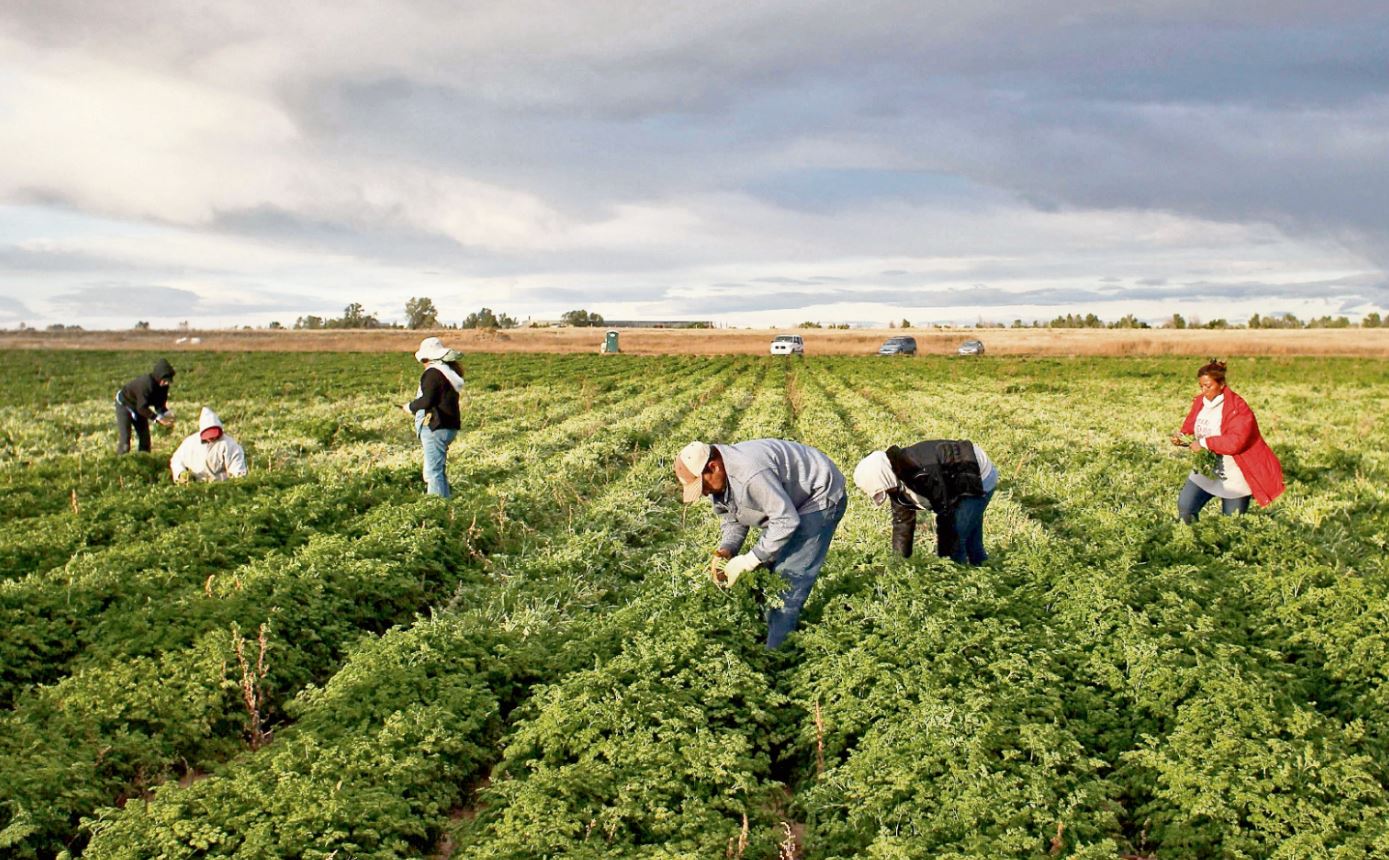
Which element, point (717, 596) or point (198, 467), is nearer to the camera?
point (717, 596)

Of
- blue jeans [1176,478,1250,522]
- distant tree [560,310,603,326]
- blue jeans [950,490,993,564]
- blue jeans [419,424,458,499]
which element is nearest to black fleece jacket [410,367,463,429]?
blue jeans [419,424,458,499]

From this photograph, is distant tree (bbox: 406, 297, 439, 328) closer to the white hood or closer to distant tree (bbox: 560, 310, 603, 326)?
distant tree (bbox: 560, 310, 603, 326)

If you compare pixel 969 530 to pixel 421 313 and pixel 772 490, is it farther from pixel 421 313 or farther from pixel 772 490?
pixel 421 313

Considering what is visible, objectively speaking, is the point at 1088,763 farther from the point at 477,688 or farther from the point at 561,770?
the point at 477,688

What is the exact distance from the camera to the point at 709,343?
8481 centimetres

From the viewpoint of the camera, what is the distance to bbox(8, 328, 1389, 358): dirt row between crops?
68.8 m

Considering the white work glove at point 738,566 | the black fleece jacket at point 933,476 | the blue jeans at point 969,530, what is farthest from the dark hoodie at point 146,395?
the blue jeans at point 969,530

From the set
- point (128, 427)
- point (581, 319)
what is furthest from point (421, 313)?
point (128, 427)

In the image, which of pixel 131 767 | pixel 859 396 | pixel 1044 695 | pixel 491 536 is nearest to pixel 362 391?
pixel 859 396

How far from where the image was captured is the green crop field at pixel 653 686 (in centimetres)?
472

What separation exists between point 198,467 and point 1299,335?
95.6 m

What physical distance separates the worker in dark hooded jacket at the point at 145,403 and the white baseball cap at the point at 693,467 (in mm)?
11573

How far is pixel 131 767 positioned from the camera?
5828 mm

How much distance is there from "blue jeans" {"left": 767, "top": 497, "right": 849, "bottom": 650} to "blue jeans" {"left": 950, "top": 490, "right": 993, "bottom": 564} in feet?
5.50
